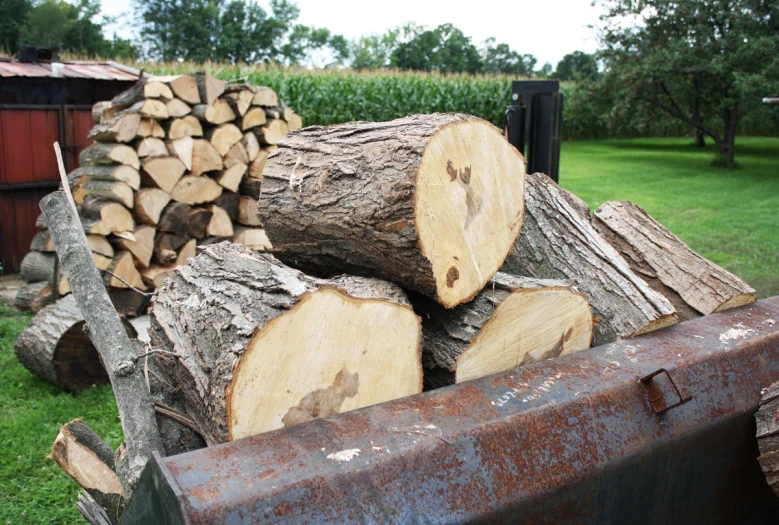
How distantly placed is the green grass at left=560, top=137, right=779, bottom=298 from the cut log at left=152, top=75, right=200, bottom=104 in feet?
17.8

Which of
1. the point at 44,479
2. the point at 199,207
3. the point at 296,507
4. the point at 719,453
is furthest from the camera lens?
the point at 199,207

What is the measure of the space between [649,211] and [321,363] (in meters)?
9.92

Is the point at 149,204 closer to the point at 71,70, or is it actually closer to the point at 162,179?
the point at 162,179

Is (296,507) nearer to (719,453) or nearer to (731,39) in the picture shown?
(719,453)

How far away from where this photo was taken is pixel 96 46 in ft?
116

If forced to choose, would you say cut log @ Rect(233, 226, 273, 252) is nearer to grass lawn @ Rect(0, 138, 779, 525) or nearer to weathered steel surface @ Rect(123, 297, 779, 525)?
grass lawn @ Rect(0, 138, 779, 525)

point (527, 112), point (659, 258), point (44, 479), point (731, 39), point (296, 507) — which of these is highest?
point (731, 39)

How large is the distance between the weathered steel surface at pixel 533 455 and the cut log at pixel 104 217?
14.9 ft

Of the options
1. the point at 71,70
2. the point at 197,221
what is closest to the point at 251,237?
the point at 197,221

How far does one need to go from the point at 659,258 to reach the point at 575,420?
1.35 metres

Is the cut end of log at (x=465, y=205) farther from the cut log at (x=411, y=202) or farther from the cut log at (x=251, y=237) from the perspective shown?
the cut log at (x=251, y=237)

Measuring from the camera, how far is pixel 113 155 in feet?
18.6

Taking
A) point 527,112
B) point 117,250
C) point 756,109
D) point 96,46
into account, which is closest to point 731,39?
point 756,109

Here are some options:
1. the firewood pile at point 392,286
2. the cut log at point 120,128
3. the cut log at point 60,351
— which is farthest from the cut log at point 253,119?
the firewood pile at point 392,286
